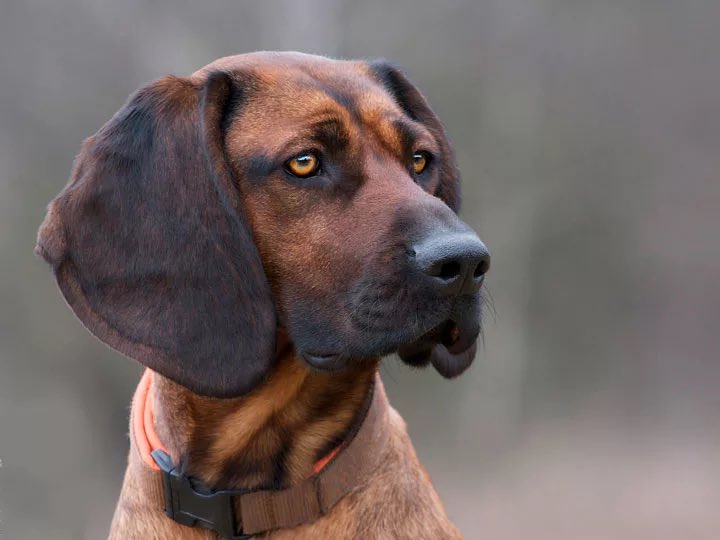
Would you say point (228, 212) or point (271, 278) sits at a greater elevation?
point (228, 212)

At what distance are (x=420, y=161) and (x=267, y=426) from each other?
0.85 m

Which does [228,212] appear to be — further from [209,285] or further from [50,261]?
[50,261]

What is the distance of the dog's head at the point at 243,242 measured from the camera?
2.36 m

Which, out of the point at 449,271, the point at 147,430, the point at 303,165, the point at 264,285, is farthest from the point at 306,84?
the point at 147,430

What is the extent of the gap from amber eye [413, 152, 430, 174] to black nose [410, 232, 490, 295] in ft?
1.90

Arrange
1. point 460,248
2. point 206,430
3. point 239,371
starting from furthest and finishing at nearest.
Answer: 1. point 206,430
2. point 239,371
3. point 460,248

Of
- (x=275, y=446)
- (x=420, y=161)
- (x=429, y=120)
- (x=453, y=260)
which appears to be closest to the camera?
(x=453, y=260)

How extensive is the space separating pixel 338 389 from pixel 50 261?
793mm

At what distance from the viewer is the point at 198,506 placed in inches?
99.5

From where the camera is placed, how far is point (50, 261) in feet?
8.05

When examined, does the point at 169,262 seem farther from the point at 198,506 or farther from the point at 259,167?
the point at 198,506

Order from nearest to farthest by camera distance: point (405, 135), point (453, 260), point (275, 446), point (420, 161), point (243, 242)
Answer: point (453, 260) < point (243, 242) < point (275, 446) < point (405, 135) < point (420, 161)

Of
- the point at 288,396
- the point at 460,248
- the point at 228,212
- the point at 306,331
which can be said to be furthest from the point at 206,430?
the point at 460,248

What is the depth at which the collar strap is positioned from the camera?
2.51 meters
